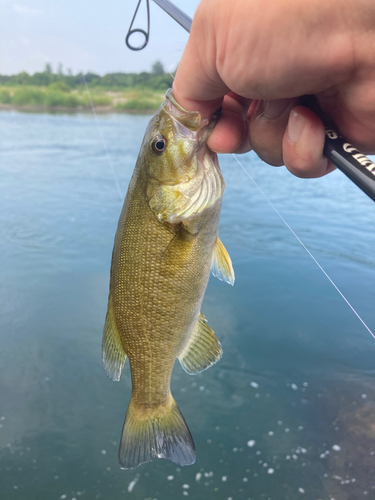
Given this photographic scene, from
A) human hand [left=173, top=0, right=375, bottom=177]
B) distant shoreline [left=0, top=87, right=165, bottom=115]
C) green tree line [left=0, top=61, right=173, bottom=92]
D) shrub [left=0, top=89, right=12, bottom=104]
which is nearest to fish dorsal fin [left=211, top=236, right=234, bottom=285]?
human hand [left=173, top=0, right=375, bottom=177]

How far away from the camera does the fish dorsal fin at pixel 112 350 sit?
1489mm

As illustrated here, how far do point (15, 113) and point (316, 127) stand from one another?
64.2 ft

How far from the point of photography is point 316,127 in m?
1.10

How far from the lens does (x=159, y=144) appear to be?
1318mm

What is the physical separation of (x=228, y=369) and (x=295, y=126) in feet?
9.84

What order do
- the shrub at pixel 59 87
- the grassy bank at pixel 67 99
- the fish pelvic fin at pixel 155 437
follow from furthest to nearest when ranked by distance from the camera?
the shrub at pixel 59 87
the grassy bank at pixel 67 99
the fish pelvic fin at pixel 155 437

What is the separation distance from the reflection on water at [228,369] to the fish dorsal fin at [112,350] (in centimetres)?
172

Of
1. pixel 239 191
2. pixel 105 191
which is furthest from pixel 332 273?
pixel 105 191

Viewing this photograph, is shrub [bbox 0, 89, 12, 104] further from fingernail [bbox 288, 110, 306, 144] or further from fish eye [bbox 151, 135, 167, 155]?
fingernail [bbox 288, 110, 306, 144]

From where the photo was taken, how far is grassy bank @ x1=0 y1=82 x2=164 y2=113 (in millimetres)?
13055

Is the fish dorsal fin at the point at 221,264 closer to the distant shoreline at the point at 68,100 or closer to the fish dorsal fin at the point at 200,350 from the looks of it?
the fish dorsal fin at the point at 200,350

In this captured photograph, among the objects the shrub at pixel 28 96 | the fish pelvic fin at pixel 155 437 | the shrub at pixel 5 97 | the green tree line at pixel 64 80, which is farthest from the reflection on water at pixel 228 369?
the shrub at pixel 5 97

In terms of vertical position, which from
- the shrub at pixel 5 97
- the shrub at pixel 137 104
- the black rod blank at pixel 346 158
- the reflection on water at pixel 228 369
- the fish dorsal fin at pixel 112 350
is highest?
the black rod blank at pixel 346 158

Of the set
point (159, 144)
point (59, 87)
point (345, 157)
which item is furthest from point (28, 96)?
point (345, 157)
